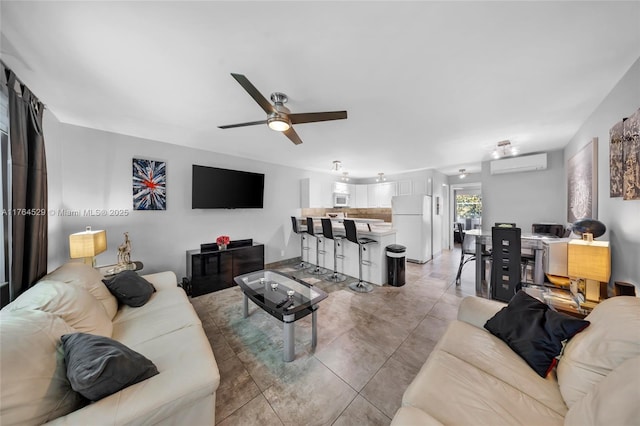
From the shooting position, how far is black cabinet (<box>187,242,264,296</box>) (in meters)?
3.36

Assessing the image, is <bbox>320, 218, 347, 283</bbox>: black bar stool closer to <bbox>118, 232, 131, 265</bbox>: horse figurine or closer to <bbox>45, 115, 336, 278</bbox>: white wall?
<bbox>45, 115, 336, 278</bbox>: white wall

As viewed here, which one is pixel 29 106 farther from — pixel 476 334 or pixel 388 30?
pixel 476 334

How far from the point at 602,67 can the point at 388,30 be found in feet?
6.12

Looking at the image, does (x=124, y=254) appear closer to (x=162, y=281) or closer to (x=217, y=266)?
(x=162, y=281)

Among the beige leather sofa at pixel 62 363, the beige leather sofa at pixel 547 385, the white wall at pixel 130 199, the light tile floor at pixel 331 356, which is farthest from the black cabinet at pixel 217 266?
the beige leather sofa at pixel 547 385

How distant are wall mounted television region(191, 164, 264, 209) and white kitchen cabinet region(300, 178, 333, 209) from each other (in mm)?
1252

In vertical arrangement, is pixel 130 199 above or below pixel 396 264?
above

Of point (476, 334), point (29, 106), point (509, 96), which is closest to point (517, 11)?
point (509, 96)

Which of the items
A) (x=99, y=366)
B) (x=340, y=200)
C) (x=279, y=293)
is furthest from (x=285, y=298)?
(x=340, y=200)

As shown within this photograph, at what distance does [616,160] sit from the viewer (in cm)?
176

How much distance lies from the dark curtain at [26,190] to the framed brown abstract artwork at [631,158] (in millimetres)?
4623

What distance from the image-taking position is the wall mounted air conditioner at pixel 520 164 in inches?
152

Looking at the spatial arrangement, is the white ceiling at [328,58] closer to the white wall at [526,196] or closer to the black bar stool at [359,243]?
the black bar stool at [359,243]

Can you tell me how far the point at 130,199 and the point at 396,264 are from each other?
4404mm
